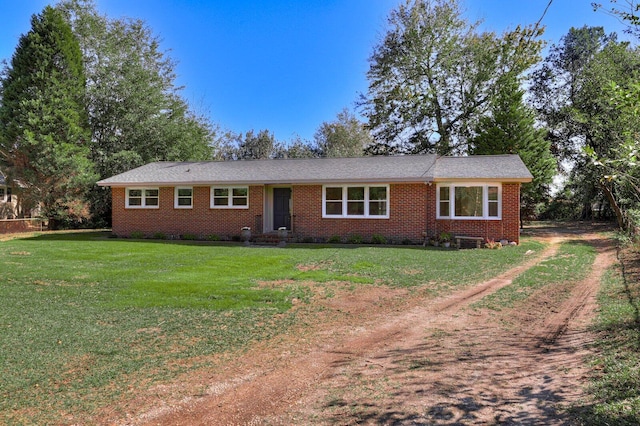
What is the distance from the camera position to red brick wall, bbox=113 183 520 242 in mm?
16672

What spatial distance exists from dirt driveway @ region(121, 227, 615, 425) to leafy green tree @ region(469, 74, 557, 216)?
64.1ft

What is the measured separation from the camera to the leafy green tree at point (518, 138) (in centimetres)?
2409

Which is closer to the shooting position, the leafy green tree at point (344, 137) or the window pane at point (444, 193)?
the window pane at point (444, 193)

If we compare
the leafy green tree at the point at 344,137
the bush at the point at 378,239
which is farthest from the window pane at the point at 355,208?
the leafy green tree at the point at 344,137

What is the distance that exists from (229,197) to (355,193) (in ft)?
19.7

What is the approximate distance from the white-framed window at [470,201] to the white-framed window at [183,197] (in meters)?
11.5

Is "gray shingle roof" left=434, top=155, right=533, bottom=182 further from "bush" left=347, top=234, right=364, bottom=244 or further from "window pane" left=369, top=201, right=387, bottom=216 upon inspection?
"bush" left=347, top=234, right=364, bottom=244

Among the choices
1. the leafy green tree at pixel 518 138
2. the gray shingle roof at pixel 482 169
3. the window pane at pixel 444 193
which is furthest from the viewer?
the leafy green tree at pixel 518 138

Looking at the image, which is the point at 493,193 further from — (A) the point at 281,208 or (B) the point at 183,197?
(B) the point at 183,197

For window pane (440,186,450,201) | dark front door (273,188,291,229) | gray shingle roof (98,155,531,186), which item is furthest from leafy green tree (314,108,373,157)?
window pane (440,186,450,201)

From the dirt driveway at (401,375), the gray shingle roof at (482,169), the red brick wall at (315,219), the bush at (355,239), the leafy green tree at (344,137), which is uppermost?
the leafy green tree at (344,137)

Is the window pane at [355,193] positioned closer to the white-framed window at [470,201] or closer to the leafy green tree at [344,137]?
the white-framed window at [470,201]

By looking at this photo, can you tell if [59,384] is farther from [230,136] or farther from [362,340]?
[230,136]

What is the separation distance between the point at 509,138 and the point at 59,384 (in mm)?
25585
